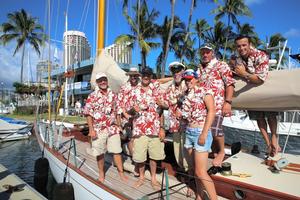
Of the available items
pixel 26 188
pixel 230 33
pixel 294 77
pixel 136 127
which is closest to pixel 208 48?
pixel 294 77

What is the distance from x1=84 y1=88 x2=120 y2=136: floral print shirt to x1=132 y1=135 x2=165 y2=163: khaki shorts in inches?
18.9

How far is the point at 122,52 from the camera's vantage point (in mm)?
24219

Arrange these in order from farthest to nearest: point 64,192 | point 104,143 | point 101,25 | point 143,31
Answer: point 143,31
point 101,25
point 64,192
point 104,143

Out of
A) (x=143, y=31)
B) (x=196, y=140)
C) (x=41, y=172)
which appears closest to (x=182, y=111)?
(x=196, y=140)

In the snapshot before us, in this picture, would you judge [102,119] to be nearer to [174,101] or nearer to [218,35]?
[174,101]

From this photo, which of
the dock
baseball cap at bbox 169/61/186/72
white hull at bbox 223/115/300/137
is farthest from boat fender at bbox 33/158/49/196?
white hull at bbox 223/115/300/137

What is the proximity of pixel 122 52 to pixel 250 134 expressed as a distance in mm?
14618

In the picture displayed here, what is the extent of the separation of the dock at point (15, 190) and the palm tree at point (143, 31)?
1818 centimetres

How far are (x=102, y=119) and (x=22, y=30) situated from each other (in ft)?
128

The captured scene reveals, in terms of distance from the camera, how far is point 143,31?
82.7ft

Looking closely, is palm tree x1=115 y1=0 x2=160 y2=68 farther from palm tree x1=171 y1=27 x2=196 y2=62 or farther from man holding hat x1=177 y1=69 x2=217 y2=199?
man holding hat x1=177 y1=69 x2=217 y2=199

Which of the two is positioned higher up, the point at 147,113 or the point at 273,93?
the point at 273,93

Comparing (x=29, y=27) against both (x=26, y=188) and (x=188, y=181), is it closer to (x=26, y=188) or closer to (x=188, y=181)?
(x=26, y=188)

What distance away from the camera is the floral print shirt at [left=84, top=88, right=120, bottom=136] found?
4.41m
